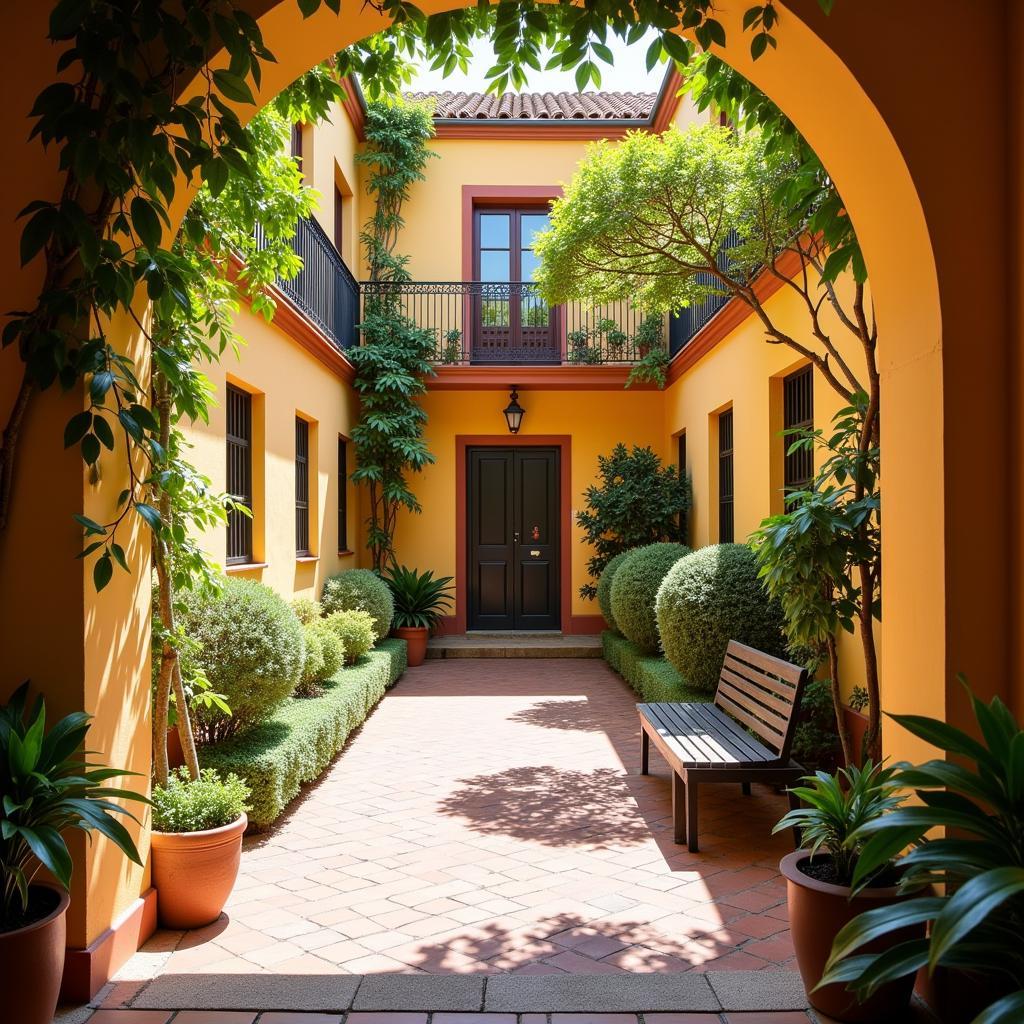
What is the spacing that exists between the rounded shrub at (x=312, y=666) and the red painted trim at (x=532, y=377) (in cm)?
595

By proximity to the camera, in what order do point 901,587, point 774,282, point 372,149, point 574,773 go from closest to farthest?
point 901,587 → point 574,773 → point 774,282 → point 372,149

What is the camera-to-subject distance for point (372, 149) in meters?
12.9

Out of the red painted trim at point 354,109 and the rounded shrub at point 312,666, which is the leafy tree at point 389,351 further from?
the rounded shrub at point 312,666

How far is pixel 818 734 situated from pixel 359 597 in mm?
5560

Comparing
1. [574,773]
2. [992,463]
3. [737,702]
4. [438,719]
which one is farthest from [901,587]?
[438,719]

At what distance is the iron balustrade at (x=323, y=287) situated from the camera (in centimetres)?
902

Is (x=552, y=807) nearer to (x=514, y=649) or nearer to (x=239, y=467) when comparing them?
(x=239, y=467)

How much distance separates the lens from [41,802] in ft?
8.54

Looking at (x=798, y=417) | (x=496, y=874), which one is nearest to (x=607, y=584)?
(x=798, y=417)

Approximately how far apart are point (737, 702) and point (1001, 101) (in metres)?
3.76

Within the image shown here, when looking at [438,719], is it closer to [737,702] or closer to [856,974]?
[737,702]

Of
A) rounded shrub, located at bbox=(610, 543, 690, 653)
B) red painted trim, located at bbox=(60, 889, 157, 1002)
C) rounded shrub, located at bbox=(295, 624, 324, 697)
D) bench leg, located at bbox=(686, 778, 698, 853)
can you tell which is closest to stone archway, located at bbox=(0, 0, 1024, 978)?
red painted trim, located at bbox=(60, 889, 157, 1002)

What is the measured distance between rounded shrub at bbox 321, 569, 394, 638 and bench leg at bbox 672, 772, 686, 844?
5.30m

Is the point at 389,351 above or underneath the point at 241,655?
above
